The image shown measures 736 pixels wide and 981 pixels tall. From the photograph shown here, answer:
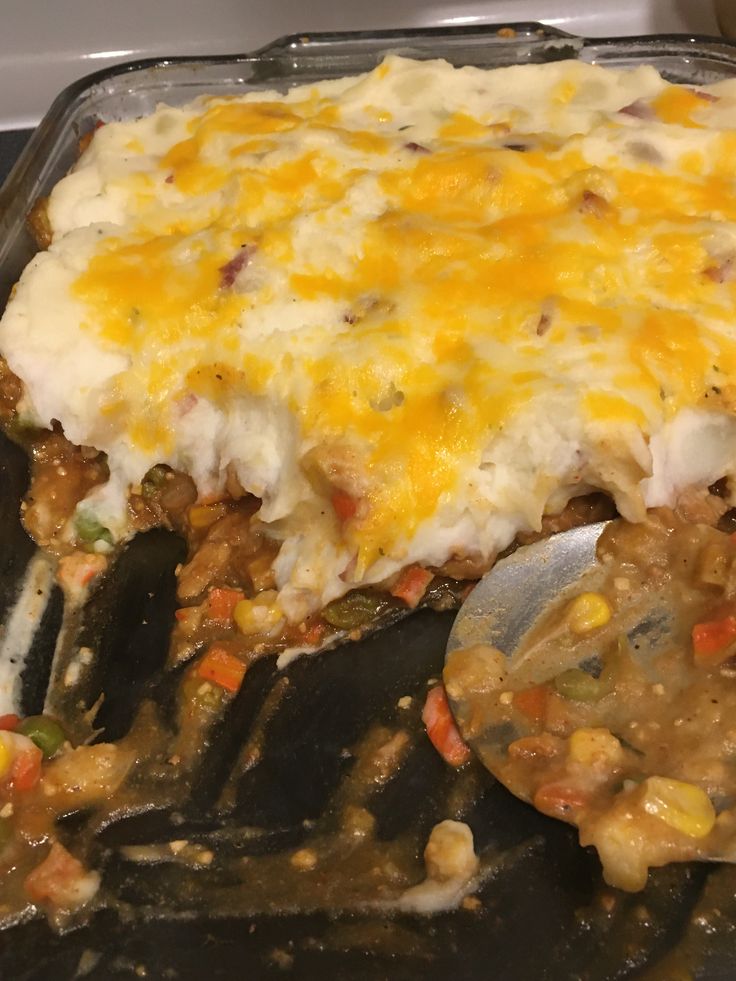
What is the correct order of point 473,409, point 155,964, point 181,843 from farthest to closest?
point 473,409
point 181,843
point 155,964

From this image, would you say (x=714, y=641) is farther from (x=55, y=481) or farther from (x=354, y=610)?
(x=55, y=481)

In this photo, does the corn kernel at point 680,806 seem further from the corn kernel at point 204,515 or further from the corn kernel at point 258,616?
the corn kernel at point 204,515

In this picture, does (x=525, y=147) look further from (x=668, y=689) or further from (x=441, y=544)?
(x=668, y=689)

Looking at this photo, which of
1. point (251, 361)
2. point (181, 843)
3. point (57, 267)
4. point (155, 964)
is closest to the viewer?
point (155, 964)

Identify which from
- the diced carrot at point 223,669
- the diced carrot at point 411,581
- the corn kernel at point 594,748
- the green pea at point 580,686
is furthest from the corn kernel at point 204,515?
the corn kernel at point 594,748

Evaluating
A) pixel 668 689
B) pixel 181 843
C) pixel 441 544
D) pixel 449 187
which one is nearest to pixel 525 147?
pixel 449 187
